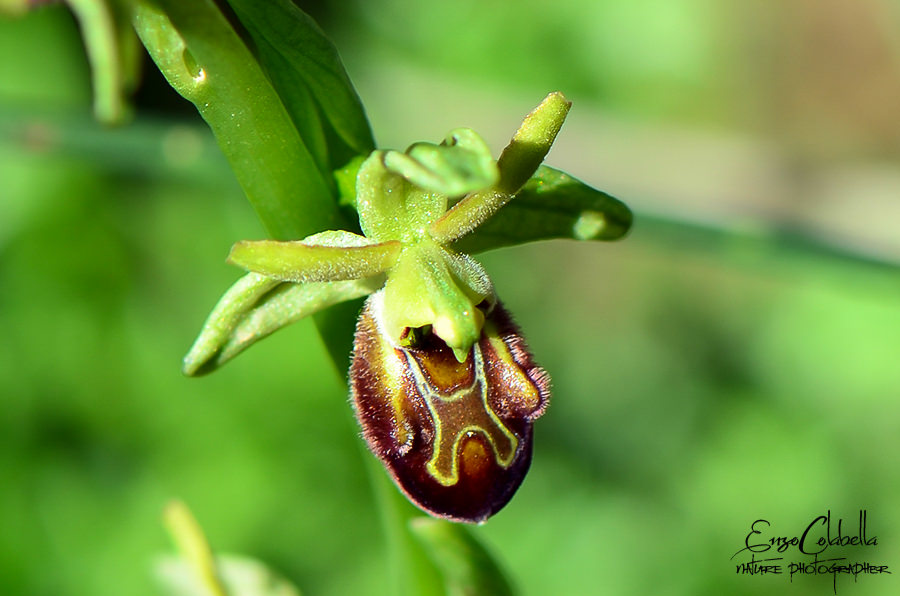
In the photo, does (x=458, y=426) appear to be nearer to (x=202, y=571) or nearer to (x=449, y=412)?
(x=449, y=412)

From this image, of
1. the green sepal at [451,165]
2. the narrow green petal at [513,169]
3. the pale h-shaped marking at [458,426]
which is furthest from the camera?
the pale h-shaped marking at [458,426]

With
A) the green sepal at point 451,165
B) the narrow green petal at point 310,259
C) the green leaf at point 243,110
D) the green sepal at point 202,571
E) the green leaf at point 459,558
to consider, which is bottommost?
Result: the green leaf at point 459,558

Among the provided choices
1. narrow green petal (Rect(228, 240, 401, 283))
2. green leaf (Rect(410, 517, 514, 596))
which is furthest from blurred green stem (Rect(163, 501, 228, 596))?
narrow green petal (Rect(228, 240, 401, 283))

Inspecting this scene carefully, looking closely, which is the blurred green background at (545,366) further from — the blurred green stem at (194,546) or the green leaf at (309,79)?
the green leaf at (309,79)

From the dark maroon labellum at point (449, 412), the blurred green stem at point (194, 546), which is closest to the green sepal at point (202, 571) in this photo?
the blurred green stem at point (194, 546)

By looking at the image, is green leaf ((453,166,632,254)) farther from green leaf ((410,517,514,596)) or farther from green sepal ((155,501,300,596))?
green sepal ((155,501,300,596))

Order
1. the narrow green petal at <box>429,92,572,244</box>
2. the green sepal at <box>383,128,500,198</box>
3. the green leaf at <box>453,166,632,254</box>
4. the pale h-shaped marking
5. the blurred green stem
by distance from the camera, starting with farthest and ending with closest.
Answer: the blurred green stem → the green leaf at <box>453,166,632,254</box> → the pale h-shaped marking → the narrow green petal at <box>429,92,572,244</box> → the green sepal at <box>383,128,500,198</box>

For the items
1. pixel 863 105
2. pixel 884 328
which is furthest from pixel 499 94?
pixel 884 328
